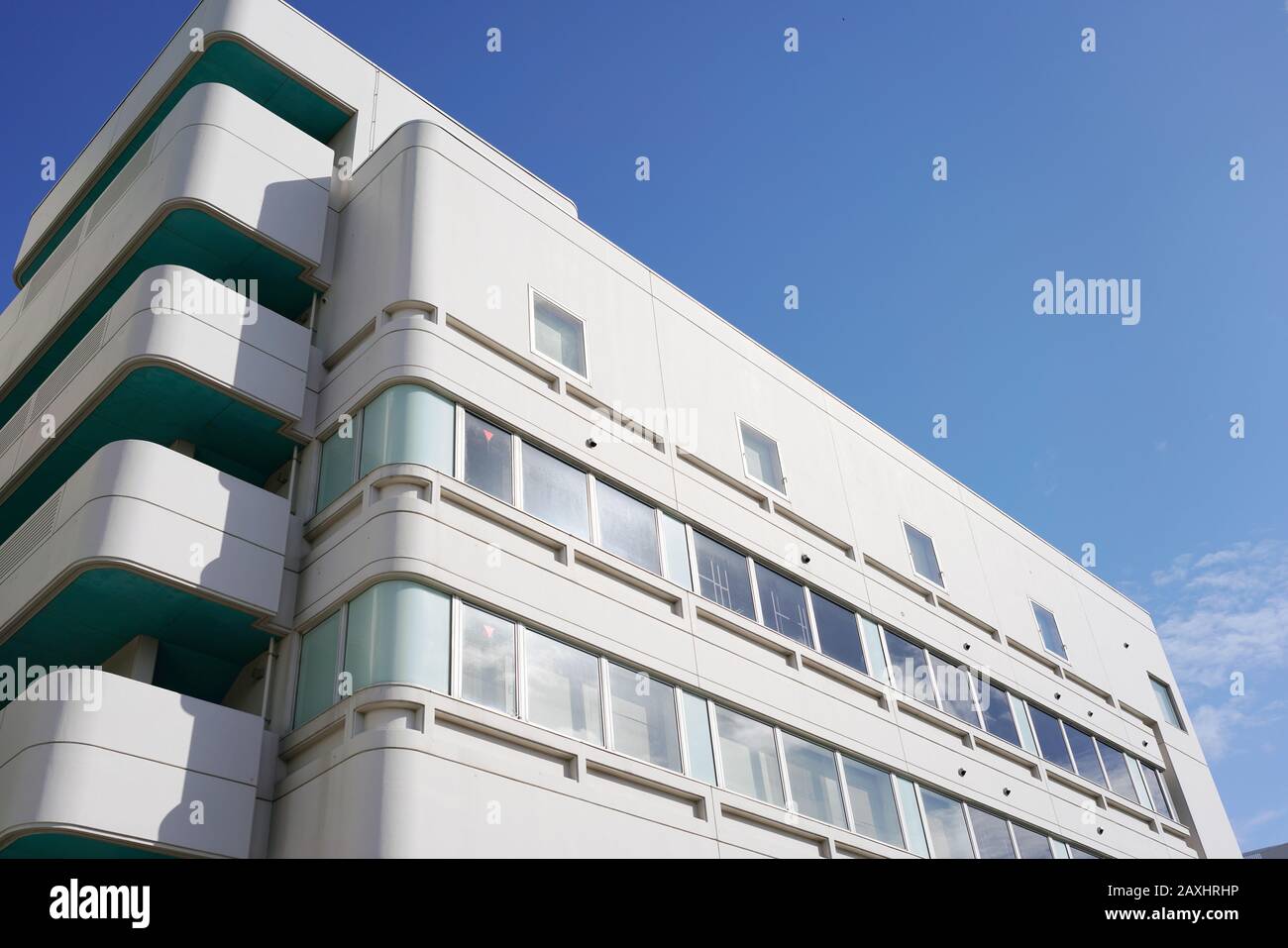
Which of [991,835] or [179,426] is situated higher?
[179,426]

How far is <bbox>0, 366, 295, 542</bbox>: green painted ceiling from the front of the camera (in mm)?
15039

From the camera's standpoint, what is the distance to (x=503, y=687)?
13.0m

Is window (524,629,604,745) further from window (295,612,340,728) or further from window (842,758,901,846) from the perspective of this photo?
window (842,758,901,846)

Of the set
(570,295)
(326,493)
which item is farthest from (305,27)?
(326,493)

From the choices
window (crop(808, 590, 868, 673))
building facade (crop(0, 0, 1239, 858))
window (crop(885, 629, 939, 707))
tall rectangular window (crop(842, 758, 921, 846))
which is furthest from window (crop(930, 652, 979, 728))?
tall rectangular window (crop(842, 758, 921, 846))

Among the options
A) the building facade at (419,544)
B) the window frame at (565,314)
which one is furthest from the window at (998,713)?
the window frame at (565,314)

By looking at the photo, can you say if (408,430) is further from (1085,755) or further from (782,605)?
(1085,755)

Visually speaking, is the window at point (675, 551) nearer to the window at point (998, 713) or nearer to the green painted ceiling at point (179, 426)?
the green painted ceiling at point (179, 426)

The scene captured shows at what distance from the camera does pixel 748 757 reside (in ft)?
51.0

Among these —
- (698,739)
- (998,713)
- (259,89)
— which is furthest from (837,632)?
(259,89)

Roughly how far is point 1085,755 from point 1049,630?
3.08 m

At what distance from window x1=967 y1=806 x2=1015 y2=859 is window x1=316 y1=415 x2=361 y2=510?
1206 centimetres
